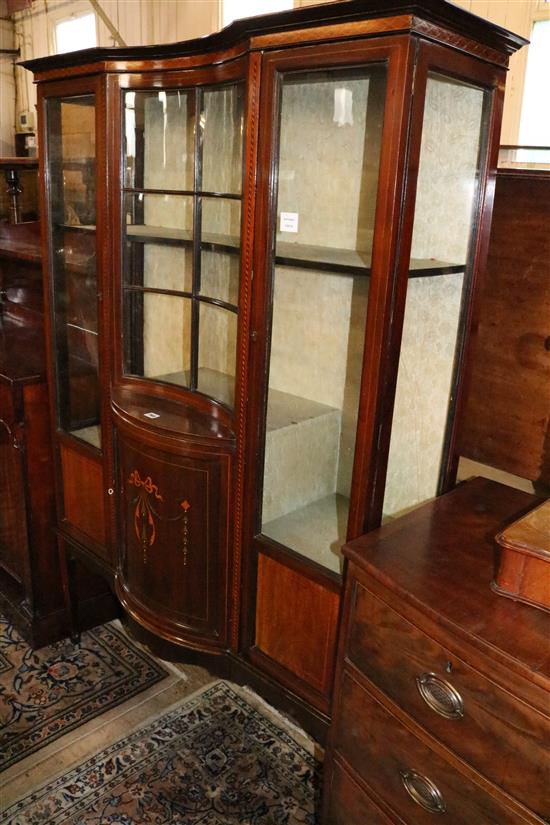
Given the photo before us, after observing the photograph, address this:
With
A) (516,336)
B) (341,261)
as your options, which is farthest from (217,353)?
(516,336)

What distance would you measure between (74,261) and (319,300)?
2.32 ft

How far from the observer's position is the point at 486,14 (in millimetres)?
1673

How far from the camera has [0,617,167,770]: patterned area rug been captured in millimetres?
1788

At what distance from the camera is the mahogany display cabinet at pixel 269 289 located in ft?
3.57

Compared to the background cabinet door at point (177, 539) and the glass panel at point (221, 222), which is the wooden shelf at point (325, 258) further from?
the background cabinet door at point (177, 539)

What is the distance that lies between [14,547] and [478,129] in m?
1.84

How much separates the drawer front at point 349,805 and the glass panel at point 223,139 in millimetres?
1117

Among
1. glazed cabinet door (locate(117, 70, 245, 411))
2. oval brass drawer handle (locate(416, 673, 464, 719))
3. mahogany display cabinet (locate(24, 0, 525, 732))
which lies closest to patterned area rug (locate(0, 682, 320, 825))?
mahogany display cabinet (locate(24, 0, 525, 732))

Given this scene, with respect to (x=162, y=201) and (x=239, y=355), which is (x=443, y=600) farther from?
(x=162, y=201)

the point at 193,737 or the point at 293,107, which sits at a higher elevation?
the point at 293,107

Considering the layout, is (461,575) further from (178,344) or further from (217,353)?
(178,344)

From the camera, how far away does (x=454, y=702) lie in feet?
2.94

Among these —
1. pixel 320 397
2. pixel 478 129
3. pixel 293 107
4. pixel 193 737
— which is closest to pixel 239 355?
pixel 320 397

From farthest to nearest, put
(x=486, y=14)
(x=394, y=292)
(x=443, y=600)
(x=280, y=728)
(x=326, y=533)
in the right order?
(x=280, y=728) → (x=486, y=14) → (x=326, y=533) → (x=394, y=292) → (x=443, y=600)
